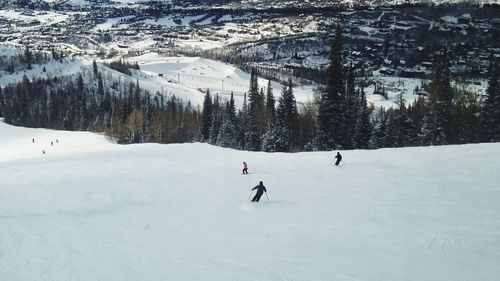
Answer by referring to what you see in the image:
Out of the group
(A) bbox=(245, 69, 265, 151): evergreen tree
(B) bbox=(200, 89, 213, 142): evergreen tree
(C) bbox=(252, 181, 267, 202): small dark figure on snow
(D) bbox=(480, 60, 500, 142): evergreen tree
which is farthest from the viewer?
(B) bbox=(200, 89, 213, 142): evergreen tree

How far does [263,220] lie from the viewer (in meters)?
19.0

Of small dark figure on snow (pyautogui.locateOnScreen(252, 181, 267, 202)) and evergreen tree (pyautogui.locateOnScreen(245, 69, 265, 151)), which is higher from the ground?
small dark figure on snow (pyautogui.locateOnScreen(252, 181, 267, 202))

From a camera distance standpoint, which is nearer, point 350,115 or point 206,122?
point 350,115

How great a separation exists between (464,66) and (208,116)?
516ft

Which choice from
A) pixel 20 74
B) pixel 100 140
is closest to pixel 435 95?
pixel 100 140

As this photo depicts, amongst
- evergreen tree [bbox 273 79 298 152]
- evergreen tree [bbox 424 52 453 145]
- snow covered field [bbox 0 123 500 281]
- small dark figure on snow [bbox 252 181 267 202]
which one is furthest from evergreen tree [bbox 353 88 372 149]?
small dark figure on snow [bbox 252 181 267 202]

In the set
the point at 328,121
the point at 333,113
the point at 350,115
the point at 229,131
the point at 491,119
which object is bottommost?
the point at 229,131

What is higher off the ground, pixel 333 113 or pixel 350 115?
pixel 333 113

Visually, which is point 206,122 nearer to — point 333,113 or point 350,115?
point 350,115

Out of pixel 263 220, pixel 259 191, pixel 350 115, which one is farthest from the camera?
pixel 350 115

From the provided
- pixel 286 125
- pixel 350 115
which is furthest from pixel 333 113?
pixel 286 125

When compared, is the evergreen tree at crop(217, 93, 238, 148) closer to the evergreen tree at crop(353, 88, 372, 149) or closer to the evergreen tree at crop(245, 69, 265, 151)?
the evergreen tree at crop(245, 69, 265, 151)

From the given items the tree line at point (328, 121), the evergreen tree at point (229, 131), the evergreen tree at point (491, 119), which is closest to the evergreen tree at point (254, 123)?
the tree line at point (328, 121)

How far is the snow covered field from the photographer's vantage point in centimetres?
1347
